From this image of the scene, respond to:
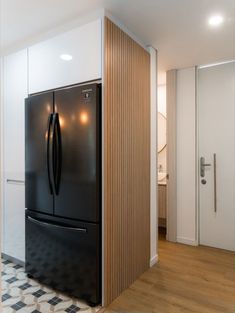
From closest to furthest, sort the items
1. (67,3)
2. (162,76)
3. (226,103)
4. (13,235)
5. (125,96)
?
(67,3), (125,96), (13,235), (226,103), (162,76)

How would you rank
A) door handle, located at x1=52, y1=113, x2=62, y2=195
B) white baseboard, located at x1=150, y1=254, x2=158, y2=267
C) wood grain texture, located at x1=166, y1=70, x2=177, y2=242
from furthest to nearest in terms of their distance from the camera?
wood grain texture, located at x1=166, y1=70, x2=177, y2=242, white baseboard, located at x1=150, y1=254, x2=158, y2=267, door handle, located at x1=52, y1=113, x2=62, y2=195

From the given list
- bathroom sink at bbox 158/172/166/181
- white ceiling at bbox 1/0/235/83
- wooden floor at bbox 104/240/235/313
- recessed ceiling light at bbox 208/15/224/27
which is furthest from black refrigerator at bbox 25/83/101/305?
bathroom sink at bbox 158/172/166/181

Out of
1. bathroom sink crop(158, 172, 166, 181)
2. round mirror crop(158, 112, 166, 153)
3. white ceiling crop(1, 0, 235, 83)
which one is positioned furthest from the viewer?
round mirror crop(158, 112, 166, 153)

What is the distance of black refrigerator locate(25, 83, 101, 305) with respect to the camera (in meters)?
1.96

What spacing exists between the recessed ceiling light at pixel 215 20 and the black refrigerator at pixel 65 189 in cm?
120

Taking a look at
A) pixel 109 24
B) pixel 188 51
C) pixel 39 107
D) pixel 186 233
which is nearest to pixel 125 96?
pixel 109 24

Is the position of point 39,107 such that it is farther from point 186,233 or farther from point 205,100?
point 186,233

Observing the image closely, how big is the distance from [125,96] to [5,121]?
1502mm

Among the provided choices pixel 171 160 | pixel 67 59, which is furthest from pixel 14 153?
pixel 171 160

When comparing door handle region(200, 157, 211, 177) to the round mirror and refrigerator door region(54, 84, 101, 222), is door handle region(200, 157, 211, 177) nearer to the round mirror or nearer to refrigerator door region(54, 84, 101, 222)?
the round mirror

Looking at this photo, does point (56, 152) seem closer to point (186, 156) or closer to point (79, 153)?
point (79, 153)

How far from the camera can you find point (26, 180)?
2.47 metres

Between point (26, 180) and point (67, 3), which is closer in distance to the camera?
point (67, 3)

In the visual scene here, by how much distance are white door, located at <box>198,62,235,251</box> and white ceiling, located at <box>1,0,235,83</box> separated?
1.64 feet
